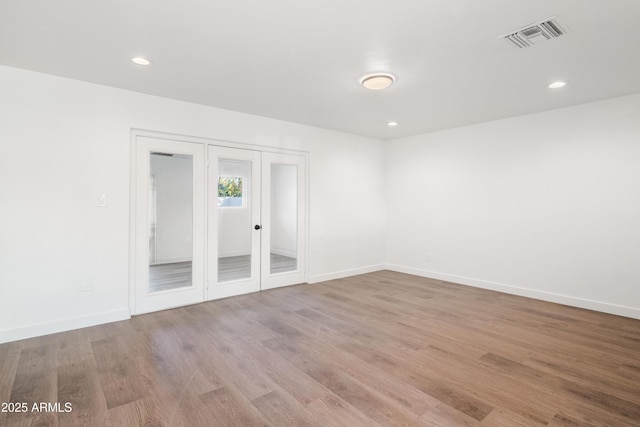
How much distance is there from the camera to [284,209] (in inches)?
215

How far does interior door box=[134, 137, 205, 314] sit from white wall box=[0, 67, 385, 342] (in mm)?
190

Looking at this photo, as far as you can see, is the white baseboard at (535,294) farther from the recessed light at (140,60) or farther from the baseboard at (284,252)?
the recessed light at (140,60)

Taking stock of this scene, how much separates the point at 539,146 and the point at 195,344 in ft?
17.6

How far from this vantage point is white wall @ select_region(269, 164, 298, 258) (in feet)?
17.2

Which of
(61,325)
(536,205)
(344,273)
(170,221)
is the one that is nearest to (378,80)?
(170,221)

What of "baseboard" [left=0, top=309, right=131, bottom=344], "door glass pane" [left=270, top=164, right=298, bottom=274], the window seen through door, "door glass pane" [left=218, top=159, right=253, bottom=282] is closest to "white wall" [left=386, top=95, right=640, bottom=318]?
"door glass pane" [left=270, top=164, right=298, bottom=274]

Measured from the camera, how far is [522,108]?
177 inches

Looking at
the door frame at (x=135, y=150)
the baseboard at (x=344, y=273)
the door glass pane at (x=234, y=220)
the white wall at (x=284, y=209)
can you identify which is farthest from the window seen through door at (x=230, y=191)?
the baseboard at (x=344, y=273)

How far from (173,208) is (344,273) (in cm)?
335

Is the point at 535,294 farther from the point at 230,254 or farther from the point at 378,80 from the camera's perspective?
the point at 230,254

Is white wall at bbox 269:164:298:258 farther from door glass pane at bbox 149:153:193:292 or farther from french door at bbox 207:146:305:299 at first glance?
door glass pane at bbox 149:153:193:292

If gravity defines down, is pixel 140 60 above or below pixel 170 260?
above

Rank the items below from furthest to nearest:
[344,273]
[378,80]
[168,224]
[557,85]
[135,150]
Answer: [344,273] < [168,224] < [135,150] < [557,85] < [378,80]

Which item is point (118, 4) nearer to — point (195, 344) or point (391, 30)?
point (391, 30)
